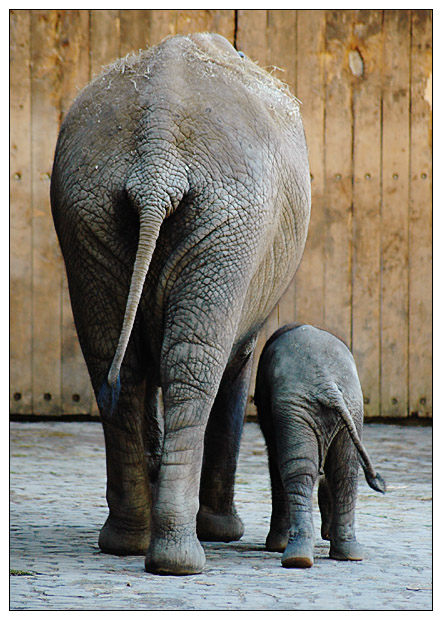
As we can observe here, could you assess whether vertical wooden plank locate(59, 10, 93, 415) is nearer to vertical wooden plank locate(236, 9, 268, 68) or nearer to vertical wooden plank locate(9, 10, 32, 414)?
vertical wooden plank locate(9, 10, 32, 414)

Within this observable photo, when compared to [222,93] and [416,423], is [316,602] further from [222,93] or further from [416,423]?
[416,423]

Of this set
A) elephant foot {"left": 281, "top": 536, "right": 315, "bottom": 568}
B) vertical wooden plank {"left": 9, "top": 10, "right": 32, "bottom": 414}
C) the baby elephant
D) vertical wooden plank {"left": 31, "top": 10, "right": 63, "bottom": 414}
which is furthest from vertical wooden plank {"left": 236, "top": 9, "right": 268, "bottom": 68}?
elephant foot {"left": 281, "top": 536, "right": 315, "bottom": 568}

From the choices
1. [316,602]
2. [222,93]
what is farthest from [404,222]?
[316,602]

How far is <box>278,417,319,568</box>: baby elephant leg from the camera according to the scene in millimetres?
4383

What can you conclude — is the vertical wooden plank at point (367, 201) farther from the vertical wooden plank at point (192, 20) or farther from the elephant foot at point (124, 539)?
the elephant foot at point (124, 539)

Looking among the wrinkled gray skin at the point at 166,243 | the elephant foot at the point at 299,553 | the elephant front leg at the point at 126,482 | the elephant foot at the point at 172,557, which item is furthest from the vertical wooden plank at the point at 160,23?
the elephant foot at the point at 172,557

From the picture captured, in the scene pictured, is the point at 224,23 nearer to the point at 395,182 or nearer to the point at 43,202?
the point at 395,182

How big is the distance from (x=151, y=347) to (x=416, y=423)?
595 centimetres

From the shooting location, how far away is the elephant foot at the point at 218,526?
17.0ft

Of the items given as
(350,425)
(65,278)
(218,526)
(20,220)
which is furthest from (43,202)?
(350,425)

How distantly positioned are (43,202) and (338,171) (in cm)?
264

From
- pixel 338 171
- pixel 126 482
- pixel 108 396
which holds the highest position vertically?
pixel 338 171

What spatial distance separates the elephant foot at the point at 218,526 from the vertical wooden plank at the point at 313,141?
472 centimetres

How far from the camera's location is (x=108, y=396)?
14.4ft
